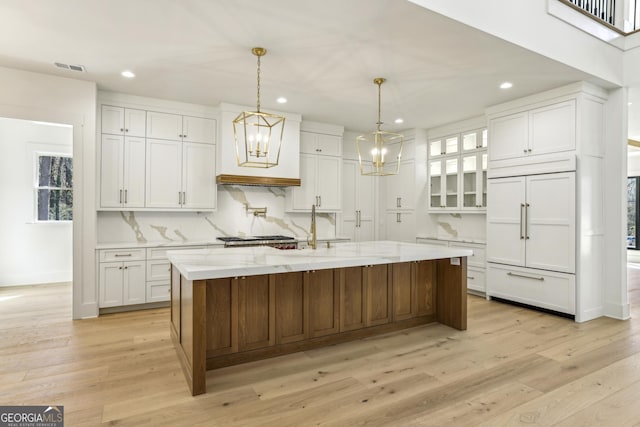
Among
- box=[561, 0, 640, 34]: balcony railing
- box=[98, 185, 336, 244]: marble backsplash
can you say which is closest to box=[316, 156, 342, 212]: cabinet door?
box=[98, 185, 336, 244]: marble backsplash

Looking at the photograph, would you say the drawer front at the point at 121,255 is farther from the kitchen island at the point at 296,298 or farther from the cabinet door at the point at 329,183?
the cabinet door at the point at 329,183

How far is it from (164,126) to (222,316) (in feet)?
9.99

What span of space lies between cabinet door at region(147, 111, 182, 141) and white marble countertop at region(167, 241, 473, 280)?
229cm

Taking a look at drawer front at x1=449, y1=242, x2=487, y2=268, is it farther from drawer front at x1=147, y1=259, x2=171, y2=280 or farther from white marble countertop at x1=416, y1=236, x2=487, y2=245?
drawer front at x1=147, y1=259, x2=171, y2=280

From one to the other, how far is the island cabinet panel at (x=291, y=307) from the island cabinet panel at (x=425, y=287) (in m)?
1.32

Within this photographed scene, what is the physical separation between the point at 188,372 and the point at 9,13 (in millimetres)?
2977

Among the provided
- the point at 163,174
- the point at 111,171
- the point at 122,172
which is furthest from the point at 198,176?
the point at 111,171

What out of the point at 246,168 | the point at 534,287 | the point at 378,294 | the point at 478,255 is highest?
the point at 246,168

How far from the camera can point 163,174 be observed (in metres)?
4.64

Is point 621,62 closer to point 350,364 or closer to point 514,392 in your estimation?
point 514,392

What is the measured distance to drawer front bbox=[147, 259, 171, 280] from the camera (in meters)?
4.40

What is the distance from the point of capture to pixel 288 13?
8.48 feet

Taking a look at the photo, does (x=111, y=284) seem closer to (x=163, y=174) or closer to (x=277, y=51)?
(x=163, y=174)

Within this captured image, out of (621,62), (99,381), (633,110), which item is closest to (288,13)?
(99,381)
